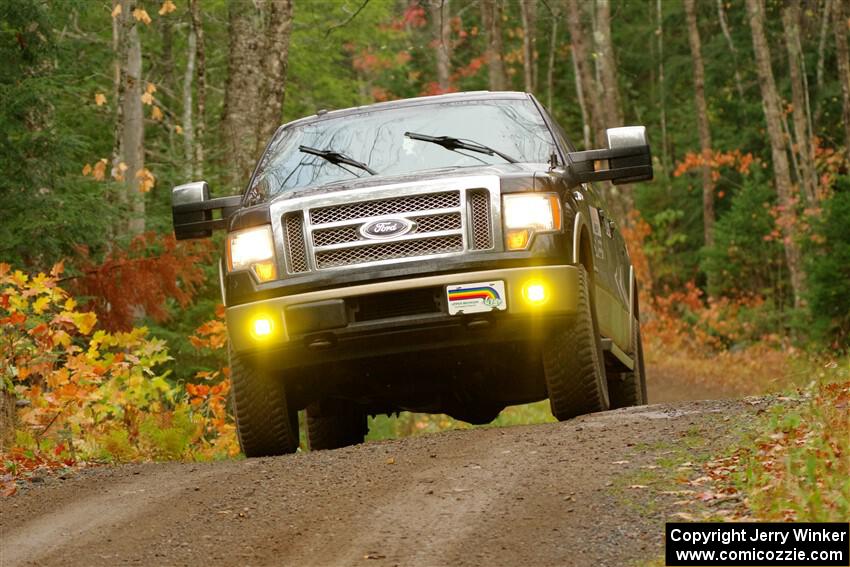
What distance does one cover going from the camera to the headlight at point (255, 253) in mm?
8375

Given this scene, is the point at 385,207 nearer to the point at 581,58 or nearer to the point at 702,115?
the point at 581,58

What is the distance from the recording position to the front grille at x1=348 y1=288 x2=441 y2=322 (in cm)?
816

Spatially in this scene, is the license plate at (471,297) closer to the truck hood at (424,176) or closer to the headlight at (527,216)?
the headlight at (527,216)

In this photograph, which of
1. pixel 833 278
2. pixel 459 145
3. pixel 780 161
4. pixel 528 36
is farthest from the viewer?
pixel 528 36

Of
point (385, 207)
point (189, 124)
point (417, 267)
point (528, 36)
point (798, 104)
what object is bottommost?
point (417, 267)

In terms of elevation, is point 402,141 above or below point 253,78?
below

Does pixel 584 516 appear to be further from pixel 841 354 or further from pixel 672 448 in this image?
pixel 841 354

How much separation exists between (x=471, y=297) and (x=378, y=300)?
1.76 ft

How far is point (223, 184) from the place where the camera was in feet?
52.1

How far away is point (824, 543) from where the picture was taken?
5.18m

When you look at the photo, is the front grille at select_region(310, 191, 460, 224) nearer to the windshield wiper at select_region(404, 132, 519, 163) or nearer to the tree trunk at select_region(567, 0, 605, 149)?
the windshield wiper at select_region(404, 132, 519, 163)

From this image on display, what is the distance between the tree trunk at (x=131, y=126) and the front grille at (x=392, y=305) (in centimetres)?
639

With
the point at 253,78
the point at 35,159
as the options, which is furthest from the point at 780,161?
the point at 35,159

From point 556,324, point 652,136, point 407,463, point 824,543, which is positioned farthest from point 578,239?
point 652,136
